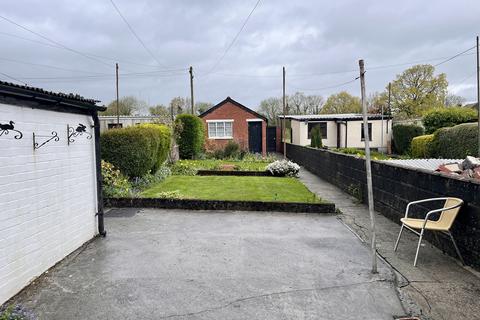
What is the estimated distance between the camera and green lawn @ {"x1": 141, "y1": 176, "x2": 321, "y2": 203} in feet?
31.6

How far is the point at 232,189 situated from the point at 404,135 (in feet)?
67.2

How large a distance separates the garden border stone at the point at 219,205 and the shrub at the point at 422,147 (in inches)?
539

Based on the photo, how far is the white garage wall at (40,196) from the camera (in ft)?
13.0

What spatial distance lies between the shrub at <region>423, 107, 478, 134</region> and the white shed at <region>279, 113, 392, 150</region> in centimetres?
607

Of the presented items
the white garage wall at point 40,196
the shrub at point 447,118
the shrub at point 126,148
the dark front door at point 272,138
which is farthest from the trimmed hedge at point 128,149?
the dark front door at point 272,138

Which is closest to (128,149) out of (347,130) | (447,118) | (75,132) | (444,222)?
(75,132)

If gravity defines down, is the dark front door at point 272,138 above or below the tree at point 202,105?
below

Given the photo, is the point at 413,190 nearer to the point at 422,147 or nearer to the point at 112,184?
the point at 112,184

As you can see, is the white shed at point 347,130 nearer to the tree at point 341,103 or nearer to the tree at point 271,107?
the tree at point 271,107

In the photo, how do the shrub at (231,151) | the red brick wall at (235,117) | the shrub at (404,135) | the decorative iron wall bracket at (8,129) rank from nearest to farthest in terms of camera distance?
the decorative iron wall bracket at (8,129) → the shrub at (231,151) → the shrub at (404,135) → the red brick wall at (235,117)

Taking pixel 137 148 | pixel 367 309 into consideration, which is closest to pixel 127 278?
pixel 367 309

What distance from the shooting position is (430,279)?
4.41 m

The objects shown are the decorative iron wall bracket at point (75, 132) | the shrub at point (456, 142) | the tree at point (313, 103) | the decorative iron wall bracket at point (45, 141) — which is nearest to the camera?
the decorative iron wall bracket at point (45, 141)

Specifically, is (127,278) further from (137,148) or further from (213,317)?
(137,148)
